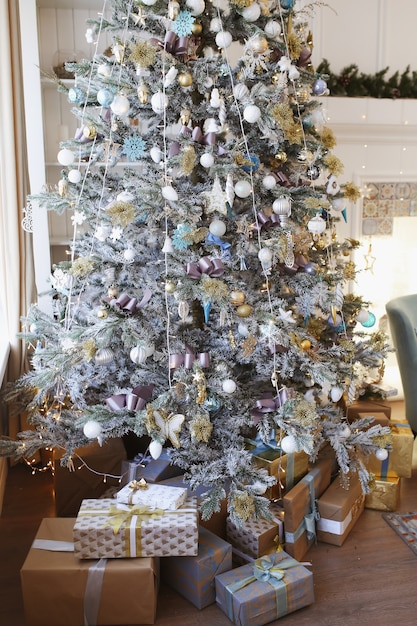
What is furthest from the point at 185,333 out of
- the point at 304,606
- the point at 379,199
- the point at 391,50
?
the point at 391,50

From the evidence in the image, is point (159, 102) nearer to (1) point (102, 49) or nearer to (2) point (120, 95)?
(2) point (120, 95)

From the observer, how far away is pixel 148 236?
2.34 meters

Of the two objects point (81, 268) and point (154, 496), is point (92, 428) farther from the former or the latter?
point (81, 268)

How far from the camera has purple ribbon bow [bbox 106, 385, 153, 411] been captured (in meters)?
2.16

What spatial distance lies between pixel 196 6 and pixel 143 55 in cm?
25

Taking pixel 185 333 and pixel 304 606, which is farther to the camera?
pixel 185 333

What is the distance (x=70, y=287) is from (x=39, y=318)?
0.31 m

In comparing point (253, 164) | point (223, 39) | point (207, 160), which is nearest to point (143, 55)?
point (223, 39)

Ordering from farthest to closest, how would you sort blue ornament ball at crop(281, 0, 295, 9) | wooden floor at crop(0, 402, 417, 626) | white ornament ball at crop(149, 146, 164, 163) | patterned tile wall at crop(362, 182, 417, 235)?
1. patterned tile wall at crop(362, 182, 417, 235)
2. blue ornament ball at crop(281, 0, 295, 9)
3. white ornament ball at crop(149, 146, 164, 163)
4. wooden floor at crop(0, 402, 417, 626)

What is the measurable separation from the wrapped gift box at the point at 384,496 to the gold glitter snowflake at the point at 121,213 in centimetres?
155

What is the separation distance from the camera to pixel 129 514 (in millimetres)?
1986

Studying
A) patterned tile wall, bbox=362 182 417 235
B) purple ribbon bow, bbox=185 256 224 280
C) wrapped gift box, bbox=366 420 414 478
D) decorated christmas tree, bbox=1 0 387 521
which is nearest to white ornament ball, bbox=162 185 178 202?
decorated christmas tree, bbox=1 0 387 521

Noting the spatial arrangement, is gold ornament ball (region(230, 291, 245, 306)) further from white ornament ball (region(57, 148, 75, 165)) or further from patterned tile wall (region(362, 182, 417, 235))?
patterned tile wall (region(362, 182, 417, 235))

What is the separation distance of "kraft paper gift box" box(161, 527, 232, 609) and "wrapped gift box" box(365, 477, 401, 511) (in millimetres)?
839
